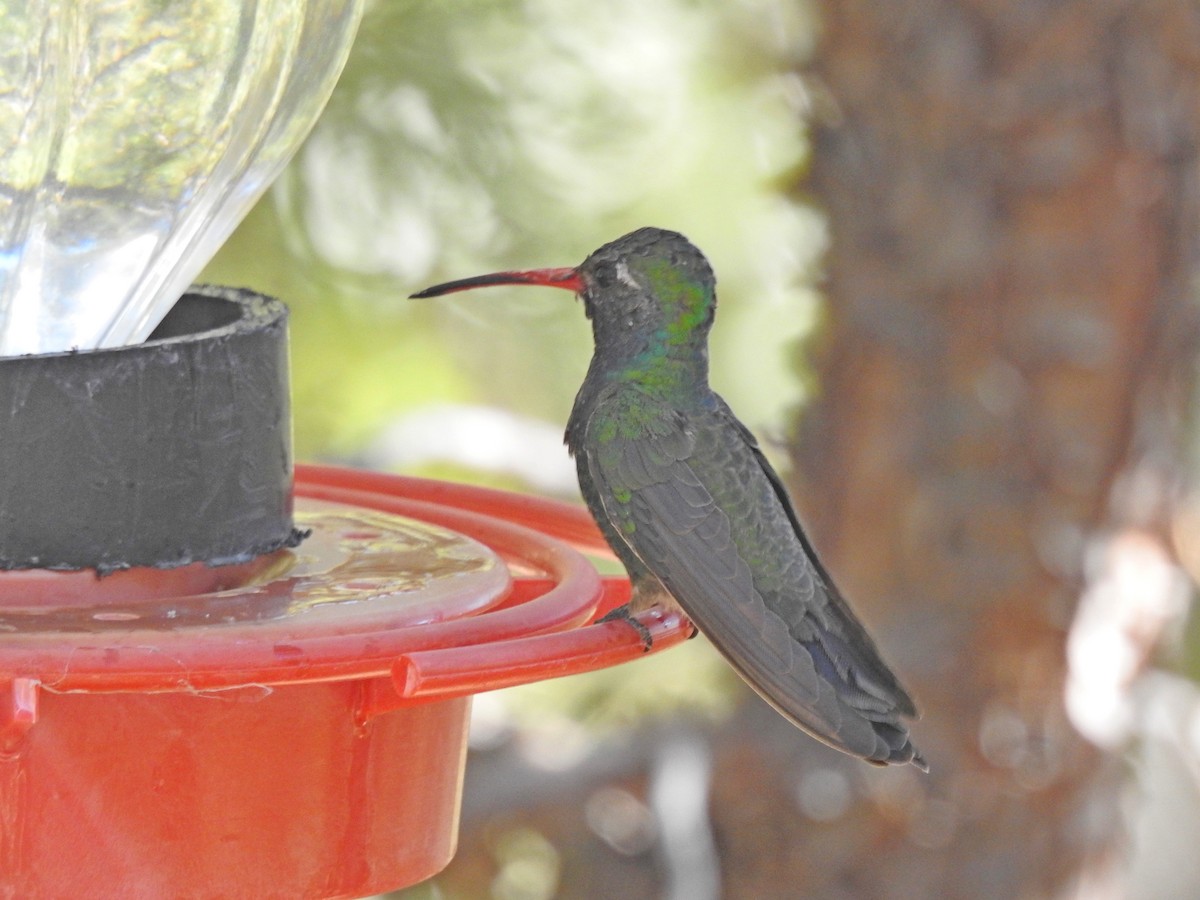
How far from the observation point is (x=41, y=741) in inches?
51.9

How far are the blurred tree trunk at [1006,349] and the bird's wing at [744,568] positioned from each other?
124 centimetres

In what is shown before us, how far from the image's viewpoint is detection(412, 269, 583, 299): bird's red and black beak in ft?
6.56

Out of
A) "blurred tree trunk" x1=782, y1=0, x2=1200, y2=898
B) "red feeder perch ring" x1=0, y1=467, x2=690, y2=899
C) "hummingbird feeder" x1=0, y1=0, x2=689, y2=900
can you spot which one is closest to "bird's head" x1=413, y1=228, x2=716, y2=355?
"hummingbird feeder" x1=0, y1=0, x2=689, y2=900

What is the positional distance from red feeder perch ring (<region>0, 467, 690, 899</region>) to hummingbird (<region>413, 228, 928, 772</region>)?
28cm

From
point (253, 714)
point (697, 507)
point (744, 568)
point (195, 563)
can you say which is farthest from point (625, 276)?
point (253, 714)

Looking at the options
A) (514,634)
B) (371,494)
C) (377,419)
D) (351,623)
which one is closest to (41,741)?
(351,623)

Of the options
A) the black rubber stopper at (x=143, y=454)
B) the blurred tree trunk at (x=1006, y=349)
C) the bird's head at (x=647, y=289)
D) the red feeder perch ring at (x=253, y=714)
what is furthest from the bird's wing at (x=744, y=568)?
the blurred tree trunk at (x=1006, y=349)

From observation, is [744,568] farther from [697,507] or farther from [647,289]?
[647,289]

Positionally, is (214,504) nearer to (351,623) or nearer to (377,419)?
(351,623)

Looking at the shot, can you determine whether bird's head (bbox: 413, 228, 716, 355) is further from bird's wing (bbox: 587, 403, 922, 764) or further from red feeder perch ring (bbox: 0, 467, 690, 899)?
red feeder perch ring (bbox: 0, 467, 690, 899)

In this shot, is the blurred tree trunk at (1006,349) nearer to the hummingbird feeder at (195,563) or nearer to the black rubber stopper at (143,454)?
the hummingbird feeder at (195,563)

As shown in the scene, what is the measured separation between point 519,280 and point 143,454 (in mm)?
647

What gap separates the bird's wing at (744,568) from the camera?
1896mm

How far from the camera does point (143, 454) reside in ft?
5.03
